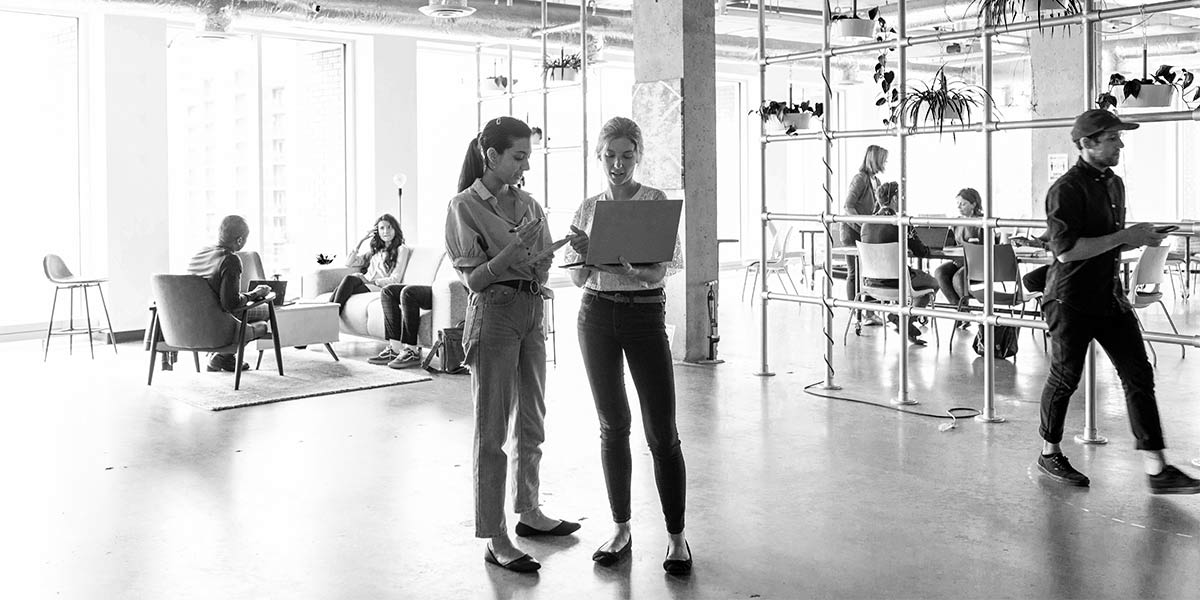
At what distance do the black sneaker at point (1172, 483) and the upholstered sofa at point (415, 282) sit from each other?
5208 mm

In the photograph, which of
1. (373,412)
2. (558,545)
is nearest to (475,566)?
(558,545)

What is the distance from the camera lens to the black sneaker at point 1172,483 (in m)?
5.03

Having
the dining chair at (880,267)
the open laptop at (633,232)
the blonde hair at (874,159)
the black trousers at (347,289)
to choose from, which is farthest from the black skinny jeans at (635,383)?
the blonde hair at (874,159)

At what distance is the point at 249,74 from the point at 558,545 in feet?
33.9

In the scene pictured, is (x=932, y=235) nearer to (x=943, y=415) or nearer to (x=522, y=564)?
(x=943, y=415)

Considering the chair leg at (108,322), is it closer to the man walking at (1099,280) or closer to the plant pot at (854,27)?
the plant pot at (854,27)

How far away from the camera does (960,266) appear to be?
954 cm

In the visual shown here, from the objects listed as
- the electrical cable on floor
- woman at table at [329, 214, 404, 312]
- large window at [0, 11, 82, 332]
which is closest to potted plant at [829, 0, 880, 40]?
the electrical cable on floor

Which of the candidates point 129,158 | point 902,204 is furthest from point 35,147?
point 902,204

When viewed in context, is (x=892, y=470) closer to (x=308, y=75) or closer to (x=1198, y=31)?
(x=308, y=75)

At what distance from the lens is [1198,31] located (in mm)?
14617

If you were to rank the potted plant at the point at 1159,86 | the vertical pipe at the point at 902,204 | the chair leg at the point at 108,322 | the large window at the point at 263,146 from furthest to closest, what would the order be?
the large window at the point at 263,146
the chair leg at the point at 108,322
the vertical pipe at the point at 902,204
the potted plant at the point at 1159,86

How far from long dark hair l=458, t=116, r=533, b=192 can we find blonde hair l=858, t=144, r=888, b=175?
22.1 feet

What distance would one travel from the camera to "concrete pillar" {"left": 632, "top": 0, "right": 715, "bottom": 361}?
8.70m
